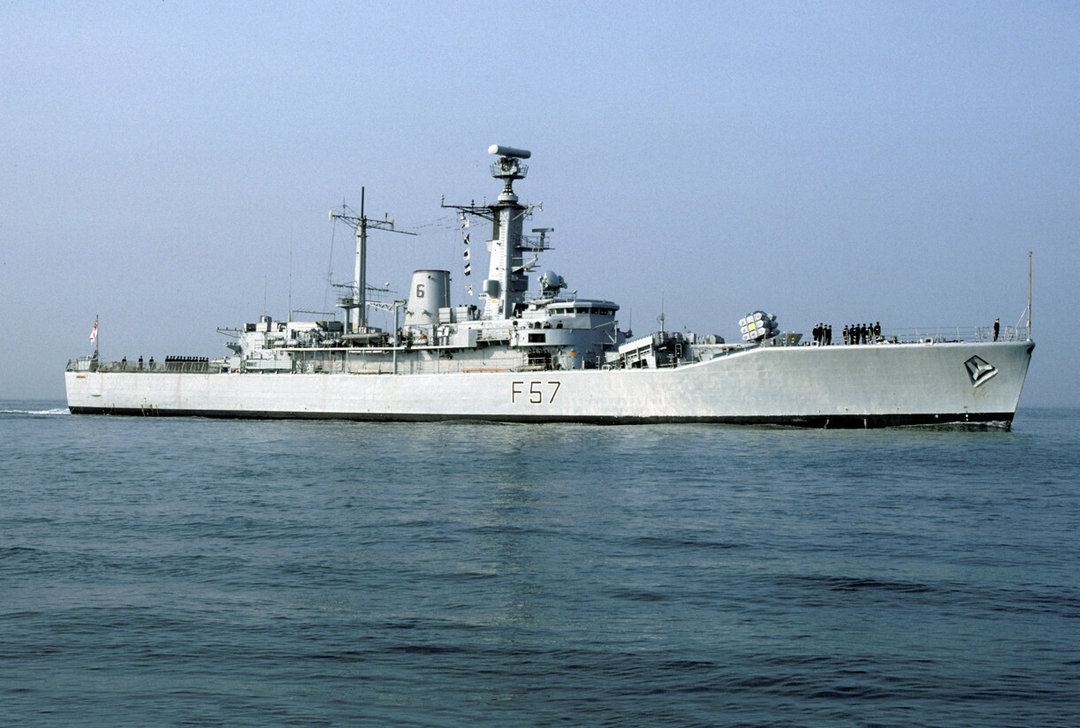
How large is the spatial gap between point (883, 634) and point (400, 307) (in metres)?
39.3

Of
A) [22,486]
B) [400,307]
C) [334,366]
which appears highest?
[400,307]

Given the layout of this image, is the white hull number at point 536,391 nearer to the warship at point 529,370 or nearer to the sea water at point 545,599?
the warship at point 529,370

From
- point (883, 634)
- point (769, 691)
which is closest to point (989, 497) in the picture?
point (883, 634)

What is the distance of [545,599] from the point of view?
387 inches

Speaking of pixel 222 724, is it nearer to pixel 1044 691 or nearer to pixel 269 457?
pixel 1044 691

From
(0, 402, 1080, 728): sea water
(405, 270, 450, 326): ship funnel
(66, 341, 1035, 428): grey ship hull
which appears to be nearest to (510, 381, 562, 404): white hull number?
(66, 341, 1035, 428): grey ship hull

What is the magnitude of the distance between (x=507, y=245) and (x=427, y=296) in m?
5.40

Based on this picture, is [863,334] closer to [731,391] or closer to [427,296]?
[731,391]

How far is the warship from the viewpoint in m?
30.1

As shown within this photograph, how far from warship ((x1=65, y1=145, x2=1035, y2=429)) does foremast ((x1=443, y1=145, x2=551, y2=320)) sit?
0.08 meters

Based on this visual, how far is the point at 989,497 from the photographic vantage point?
17500 millimetres

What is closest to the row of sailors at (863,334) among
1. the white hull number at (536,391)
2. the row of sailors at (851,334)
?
the row of sailors at (851,334)

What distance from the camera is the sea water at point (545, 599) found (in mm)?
6824

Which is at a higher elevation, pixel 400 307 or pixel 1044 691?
pixel 400 307
